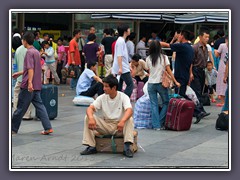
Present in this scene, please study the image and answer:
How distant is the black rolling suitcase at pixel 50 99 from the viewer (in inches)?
496

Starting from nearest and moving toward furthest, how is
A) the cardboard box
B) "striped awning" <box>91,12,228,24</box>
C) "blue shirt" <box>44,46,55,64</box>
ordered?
the cardboard box
"striped awning" <box>91,12,228,24</box>
"blue shirt" <box>44,46,55,64</box>

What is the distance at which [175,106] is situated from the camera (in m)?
11.5

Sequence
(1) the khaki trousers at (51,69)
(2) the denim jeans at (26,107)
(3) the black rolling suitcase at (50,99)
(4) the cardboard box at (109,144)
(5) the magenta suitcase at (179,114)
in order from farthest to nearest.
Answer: (1) the khaki trousers at (51,69) → (3) the black rolling suitcase at (50,99) → (5) the magenta suitcase at (179,114) → (2) the denim jeans at (26,107) → (4) the cardboard box at (109,144)

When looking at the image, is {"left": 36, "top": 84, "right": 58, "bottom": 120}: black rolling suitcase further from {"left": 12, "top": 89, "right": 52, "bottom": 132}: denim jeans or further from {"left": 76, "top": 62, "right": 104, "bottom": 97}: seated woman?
{"left": 76, "top": 62, "right": 104, "bottom": 97}: seated woman

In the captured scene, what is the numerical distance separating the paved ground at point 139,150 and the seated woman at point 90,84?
2187 millimetres

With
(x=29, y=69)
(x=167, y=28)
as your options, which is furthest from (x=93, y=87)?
(x=167, y=28)

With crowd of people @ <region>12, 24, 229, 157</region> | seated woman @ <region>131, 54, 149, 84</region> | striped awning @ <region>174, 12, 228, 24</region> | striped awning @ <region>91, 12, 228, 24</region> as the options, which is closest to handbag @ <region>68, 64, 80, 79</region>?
crowd of people @ <region>12, 24, 229, 157</region>

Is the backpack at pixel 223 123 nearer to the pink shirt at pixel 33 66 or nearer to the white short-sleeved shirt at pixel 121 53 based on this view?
the white short-sleeved shirt at pixel 121 53

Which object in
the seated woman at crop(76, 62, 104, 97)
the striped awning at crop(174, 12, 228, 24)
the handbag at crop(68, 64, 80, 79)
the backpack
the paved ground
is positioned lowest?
the paved ground

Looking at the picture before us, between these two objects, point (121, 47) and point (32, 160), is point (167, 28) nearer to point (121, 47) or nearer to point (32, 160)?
point (121, 47)

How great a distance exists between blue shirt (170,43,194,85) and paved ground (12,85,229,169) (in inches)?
36.8

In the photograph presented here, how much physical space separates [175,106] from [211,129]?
882 mm

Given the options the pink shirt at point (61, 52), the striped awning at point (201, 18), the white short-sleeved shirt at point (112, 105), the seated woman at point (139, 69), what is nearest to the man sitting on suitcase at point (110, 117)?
the white short-sleeved shirt at point (112, 105)

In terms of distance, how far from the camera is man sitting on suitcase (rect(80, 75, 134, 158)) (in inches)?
357
